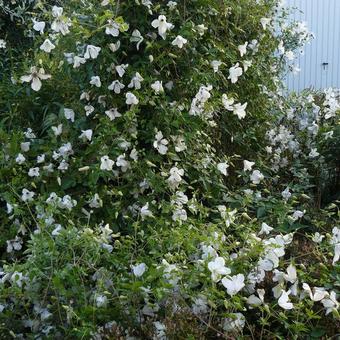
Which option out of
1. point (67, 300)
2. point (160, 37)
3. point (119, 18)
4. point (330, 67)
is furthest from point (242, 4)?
point (330, 67)

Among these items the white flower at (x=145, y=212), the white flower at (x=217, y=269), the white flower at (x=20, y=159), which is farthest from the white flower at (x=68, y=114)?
the white flower at (x=217, y=269)

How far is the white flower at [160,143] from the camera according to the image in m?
2.91

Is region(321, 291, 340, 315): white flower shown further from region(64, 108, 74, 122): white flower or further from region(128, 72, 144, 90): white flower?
region(64, 108, 74, 122): white flower

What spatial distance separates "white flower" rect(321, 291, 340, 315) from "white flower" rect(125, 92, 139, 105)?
140 centimetres

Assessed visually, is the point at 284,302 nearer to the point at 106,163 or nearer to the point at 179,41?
the point at 106,163

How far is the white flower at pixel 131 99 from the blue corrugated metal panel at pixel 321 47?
9.49 m

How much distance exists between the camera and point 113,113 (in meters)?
2.93

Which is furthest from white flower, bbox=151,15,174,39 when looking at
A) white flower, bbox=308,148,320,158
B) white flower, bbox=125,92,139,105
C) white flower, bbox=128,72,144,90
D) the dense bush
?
white flower, bbox=308,148,320,158

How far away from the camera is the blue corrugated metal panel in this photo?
39.6 ft

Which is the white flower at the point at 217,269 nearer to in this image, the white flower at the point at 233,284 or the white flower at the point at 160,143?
the white flower at the point at 233,284

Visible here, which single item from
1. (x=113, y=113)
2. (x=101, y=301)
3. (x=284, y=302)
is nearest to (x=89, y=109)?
(x=113, y=113)

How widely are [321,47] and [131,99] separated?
33.8 ft

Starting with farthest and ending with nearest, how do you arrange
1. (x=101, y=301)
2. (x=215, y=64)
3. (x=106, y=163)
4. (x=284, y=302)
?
(x=215, y=64), (x=106, y=163), (x=101, y=301), (x=284, y=302)

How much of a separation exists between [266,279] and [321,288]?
211 millimetres
